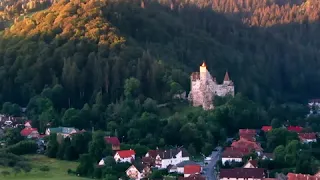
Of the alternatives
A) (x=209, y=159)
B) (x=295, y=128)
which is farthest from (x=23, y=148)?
(x=295, y=128)

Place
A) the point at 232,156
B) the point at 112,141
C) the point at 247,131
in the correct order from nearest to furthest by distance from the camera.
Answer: the point at 232,156 < the point at 112,141 < the point at 247,131

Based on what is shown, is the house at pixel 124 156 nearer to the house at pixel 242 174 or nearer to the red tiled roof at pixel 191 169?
the red tiled roof at pixel 191 169

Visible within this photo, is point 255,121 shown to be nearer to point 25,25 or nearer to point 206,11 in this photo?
point 25,25

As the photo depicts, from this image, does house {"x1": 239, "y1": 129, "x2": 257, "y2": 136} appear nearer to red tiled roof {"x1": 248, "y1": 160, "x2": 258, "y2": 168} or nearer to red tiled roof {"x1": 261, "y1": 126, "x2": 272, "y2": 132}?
red tiled roof {"x1": 261, "y1": 126, "x2": 272, "y2": 132}

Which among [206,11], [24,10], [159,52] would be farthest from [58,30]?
[206,11]

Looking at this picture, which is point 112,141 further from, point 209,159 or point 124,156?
point 209,159
